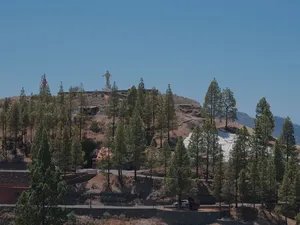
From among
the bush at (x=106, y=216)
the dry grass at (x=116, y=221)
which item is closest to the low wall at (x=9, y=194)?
the dry grass at (x=116, y=221)

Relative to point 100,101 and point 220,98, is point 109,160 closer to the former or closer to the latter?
point 220,98

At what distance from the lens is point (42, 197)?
39406mm

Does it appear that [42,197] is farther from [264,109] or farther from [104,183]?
[264,109]

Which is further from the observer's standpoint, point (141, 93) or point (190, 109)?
point (190, 109)

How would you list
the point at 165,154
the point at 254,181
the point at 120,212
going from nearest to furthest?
1. the point at 120,212
2. the point at 254,181
3. the point at 165,154

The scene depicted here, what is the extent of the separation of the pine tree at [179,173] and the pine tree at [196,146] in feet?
34.1

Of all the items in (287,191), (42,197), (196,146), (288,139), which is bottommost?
(287,191)

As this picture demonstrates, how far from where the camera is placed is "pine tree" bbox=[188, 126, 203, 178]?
227 feet

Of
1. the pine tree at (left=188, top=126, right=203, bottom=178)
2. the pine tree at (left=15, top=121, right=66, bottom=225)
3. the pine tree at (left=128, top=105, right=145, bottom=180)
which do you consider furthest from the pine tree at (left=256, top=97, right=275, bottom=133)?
the pine tree at (left=15, top=121, right=66, bottom=225)

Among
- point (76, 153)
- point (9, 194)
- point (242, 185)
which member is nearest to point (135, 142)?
point (76, 153)

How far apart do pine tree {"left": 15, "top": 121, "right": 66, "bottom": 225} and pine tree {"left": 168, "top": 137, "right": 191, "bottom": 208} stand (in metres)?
20.0

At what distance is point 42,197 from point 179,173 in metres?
22.3

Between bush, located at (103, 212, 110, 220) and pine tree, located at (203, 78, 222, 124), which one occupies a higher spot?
pine tree, located at (203, 78, 222, 124)

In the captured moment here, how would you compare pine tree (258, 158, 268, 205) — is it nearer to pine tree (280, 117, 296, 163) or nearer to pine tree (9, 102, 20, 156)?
pine tree (280, 117, 296, 163)
